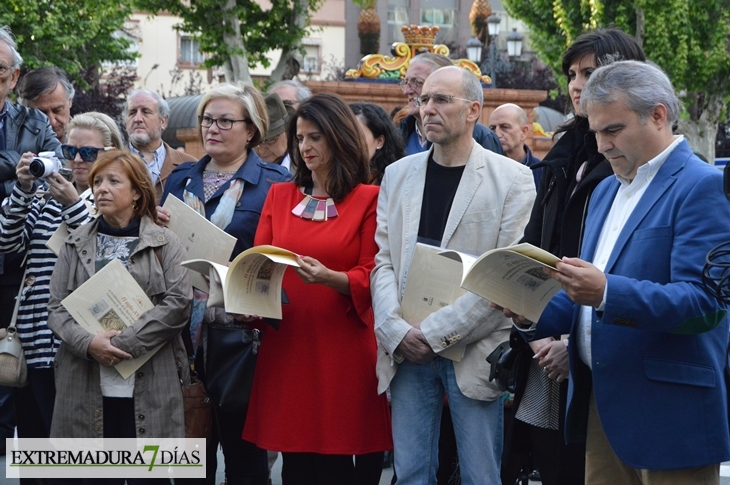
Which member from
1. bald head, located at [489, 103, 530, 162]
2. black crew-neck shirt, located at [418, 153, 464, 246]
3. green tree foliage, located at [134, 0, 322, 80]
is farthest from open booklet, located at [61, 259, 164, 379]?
green tree foliage, located at [134, 0, 322, 80]

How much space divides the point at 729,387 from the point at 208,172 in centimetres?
325

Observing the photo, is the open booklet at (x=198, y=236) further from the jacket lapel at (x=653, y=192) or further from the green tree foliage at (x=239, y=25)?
the green tree foliage at (x=239, y=25)

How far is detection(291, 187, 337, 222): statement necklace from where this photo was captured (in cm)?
520

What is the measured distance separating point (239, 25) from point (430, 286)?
2076cm

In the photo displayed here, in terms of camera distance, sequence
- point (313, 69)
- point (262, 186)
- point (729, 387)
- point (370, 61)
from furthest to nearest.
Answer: point (313, 69), point (370, 61), point (262, 186), point (729, 387)

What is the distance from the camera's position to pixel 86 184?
20.2 ft

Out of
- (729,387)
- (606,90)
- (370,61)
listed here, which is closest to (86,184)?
(606,90)

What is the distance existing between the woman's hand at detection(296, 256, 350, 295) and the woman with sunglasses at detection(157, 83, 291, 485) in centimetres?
85

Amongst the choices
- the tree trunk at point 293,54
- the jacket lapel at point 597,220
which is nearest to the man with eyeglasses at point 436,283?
the jacket lapel at point 597,220

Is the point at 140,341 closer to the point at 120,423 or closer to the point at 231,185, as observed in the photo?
the point at 120,423

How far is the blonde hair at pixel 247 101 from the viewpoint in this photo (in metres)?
5.90

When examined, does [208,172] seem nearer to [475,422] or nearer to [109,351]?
[109,351]

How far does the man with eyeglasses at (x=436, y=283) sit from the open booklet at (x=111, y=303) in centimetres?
121

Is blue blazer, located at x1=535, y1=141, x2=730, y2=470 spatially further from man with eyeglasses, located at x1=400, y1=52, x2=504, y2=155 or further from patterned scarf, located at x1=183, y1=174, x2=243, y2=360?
man with eyeglasses, located at x1=400, y1=52, x2=504, y2=155
